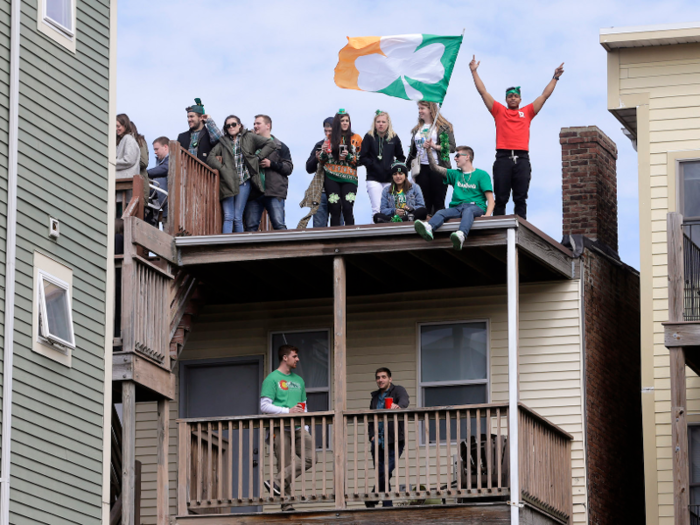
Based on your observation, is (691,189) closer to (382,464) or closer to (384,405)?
(384,405)

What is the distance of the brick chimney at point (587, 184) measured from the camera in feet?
71.2

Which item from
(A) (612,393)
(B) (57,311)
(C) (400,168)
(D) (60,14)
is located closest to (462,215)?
(C) (400,168)

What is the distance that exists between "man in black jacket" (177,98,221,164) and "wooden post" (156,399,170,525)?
11.2 ft

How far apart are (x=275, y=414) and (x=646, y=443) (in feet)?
15.9

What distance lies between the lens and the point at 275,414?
18.5 metres

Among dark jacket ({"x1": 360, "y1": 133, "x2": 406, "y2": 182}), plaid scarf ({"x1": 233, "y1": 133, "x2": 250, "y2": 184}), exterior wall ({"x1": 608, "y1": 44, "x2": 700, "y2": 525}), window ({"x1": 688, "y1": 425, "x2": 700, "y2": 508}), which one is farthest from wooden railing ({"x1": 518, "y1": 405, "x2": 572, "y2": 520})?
plaid scarf ({"x1": 233, "y1": 133, "x2": 250, "y2": 184})

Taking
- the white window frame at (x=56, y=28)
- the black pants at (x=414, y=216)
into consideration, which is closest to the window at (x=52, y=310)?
the white window frame at (x=56, y=28)

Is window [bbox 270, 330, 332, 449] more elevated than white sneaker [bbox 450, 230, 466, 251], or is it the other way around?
white sneaker [bbox 450, 230, 466, 251]

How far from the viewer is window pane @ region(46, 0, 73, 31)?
17.5 m

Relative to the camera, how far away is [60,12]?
17.8 meters

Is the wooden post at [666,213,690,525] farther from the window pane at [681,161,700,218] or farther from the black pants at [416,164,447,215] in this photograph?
the black pants at [416,164,447,215]

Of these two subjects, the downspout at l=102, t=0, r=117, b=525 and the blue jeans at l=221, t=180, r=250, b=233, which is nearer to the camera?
the downspout at l=102, t=0, r=117, b=525

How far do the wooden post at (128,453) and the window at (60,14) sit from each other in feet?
13.8

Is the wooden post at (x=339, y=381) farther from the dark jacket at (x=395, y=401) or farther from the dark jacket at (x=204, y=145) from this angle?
the dark jacket at (x=204, y=145)
